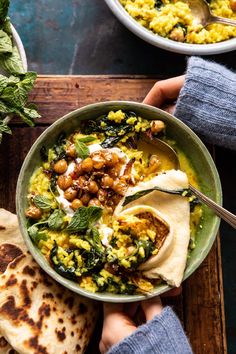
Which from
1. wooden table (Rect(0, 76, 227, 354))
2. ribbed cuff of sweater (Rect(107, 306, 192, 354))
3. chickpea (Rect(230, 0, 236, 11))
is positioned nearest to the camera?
ribbed cuff of sweater (Rect(107, 306, 192, 354))

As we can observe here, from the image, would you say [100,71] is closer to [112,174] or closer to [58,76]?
[58,76]

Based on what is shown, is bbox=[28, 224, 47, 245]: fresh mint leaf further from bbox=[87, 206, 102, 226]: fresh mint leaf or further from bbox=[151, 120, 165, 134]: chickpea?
bbox=[151, 120, 165, 134]: chickpea

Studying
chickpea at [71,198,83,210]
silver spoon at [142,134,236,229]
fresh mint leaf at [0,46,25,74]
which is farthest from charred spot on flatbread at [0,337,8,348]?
fresh mint leaf at [0,46,25,74]

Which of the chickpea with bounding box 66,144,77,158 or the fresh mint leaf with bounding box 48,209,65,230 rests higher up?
the chickpea with bounding box 66,144,77,158

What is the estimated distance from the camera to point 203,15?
3.36m

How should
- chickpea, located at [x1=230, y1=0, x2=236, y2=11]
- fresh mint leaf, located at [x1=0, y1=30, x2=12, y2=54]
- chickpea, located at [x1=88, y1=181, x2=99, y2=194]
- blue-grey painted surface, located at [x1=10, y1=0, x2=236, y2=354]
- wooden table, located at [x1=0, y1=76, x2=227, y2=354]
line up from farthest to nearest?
1. blue-grey painted surface, located at [x1=10, y1=0, x2=236, y2=354]
2. chickpea, located at [x1=230, y1=0, x2=236, y2=11]
3. wooden table, located at [x1=0, y1=76, x2=227, y2=354]
4. fresh mint leaf, located at [x1=0, y1=30, x2=12, y2=54]
5. chickpea, located at [x1=88, y1=181, x2=99, y2=194]

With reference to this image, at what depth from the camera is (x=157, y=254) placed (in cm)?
283

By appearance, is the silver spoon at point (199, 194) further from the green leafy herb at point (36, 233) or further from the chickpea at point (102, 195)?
the green leafy herb at point (36, 233)

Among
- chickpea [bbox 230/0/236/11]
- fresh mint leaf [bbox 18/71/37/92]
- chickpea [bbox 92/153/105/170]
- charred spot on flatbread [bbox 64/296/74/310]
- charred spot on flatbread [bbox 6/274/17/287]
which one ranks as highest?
chickpea [bbox 230/0/236/11]

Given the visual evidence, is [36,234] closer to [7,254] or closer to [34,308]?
[7,254]

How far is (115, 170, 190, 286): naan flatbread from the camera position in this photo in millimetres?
2863

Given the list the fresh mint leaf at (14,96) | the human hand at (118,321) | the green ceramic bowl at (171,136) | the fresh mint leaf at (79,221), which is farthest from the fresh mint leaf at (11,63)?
the human hand at (118,321)

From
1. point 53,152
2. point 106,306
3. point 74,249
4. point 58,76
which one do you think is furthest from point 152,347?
point 58,76

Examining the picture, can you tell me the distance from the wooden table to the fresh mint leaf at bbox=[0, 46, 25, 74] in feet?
0.80
